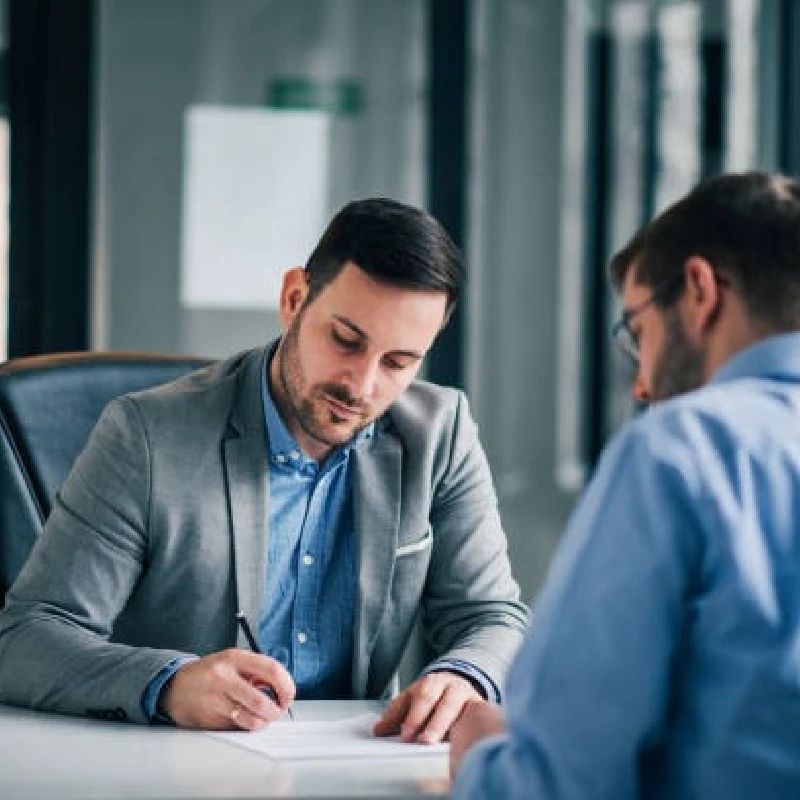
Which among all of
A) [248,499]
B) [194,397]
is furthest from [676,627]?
[194,397]

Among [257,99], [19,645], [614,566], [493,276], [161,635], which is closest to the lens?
[614,566]

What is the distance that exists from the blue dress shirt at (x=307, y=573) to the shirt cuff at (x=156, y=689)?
1.04 ft

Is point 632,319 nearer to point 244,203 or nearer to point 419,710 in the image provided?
point 419,710

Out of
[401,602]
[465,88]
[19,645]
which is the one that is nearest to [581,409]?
[465,88]

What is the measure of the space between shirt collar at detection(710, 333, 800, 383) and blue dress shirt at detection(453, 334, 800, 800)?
0.26 feet

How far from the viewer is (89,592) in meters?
2.12

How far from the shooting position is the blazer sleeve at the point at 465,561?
2.36m

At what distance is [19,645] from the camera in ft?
6.74

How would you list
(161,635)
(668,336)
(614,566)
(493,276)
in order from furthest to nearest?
(493,276), (161,635), (668,336), (614,566)

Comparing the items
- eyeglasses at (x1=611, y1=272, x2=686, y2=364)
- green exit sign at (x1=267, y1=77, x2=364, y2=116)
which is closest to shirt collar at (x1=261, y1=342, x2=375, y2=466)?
eyeglasses at (x1=611, y1=272, x2=686, y2=364)

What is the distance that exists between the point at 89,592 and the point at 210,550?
0.18 m

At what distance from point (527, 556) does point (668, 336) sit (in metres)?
3.08

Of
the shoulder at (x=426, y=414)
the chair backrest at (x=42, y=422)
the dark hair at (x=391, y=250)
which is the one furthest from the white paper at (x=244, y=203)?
the dark hair at (x=391, y=250)

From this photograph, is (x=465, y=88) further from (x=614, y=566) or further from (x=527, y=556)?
(x=614, y=566)
